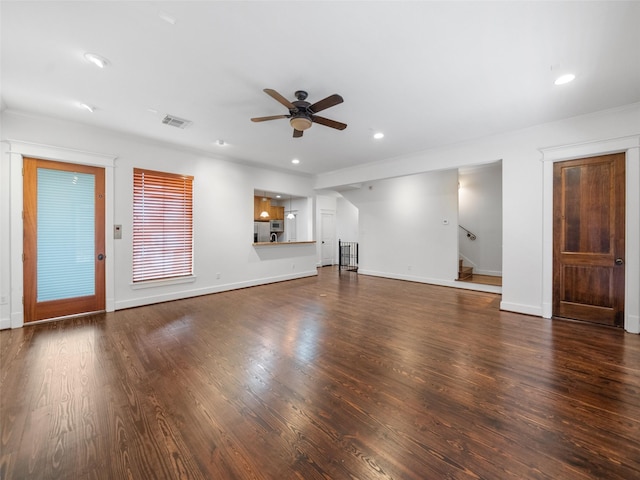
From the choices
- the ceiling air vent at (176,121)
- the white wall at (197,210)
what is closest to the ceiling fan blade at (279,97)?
the ceiling air vent at (176,121)

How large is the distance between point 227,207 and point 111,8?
4025 millimetres

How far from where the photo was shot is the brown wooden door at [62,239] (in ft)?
11.9

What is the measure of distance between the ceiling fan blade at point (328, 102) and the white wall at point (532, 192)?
121 inches

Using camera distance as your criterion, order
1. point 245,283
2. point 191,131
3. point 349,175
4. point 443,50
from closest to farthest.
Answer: point 443,50 < point 191,131 < point 245,283 < point 349,175

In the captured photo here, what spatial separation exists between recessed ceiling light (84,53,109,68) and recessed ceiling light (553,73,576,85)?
449cm

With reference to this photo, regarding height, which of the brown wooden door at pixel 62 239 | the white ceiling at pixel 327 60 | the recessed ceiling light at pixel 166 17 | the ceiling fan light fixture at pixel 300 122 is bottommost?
the brown wooden door at pixel 62 239

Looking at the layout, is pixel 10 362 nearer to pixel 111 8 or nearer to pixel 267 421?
pixel 267 421

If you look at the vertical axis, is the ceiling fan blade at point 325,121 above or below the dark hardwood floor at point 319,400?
above

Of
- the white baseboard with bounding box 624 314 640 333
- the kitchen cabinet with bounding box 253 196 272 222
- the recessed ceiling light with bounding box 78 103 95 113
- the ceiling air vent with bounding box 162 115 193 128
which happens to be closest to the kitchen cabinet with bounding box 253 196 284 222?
the kitchen cabinet with bounding box 253 196 272 222

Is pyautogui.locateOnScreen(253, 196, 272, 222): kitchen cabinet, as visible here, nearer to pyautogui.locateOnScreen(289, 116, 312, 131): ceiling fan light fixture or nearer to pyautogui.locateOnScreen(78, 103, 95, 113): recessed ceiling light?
pyautogui.locateOnScreen(78, 103, 95, 113): recessed ceiling light

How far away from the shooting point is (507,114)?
11.6 ft

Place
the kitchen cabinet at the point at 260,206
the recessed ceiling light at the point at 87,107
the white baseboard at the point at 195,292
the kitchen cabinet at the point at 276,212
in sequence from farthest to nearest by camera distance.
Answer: the kitchen cabinet at the point at 276,212
the kitchen cabinet at the point at 260,206
the white baseboard at the point at 195,292
the recessed ceiling light at the point at 87,107

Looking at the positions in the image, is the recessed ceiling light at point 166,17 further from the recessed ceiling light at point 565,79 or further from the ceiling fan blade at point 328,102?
the recessed ceiling light at point 565,79

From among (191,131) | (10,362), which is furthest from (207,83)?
(10,362)
